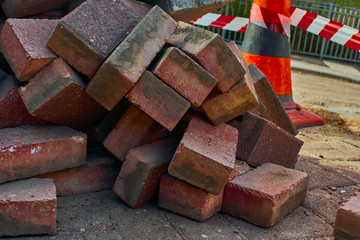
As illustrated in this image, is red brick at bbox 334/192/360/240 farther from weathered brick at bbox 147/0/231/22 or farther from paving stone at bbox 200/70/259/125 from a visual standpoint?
weathered brick at bbox 147/0/231/22

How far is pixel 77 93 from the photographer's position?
115 inches

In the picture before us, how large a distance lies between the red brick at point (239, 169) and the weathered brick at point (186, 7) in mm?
1384

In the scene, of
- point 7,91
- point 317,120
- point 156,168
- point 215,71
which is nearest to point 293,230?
point 156,168

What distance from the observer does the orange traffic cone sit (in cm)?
530

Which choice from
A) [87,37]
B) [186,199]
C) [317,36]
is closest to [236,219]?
[186,199]

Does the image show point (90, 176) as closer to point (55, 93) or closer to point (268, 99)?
point (55, 93)

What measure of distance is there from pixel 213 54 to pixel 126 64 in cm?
61

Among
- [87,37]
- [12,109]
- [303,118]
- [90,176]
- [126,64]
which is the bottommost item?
[303,118]

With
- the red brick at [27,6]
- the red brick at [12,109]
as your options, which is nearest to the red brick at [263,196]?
the red brick at [12,109]

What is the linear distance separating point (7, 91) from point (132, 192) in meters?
1.13

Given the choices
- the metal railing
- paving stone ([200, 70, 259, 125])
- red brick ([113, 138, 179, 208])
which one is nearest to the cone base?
paving stone ([200, 70, 259, 125])

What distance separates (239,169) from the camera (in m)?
3.27

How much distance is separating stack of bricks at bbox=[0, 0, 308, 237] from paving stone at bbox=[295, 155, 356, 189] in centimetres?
59

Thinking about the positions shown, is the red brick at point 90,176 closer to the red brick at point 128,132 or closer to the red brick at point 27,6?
the red brick at point 128,132
